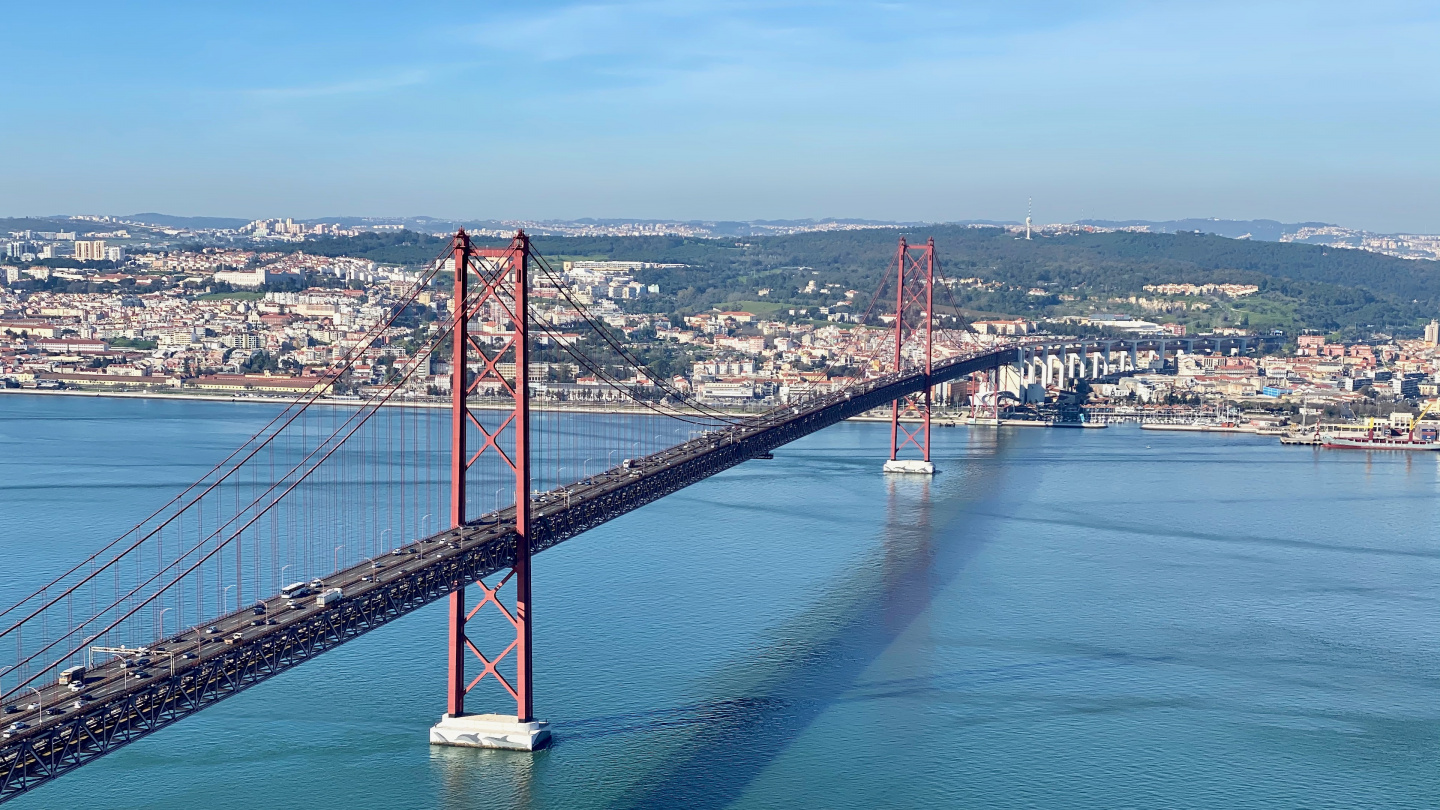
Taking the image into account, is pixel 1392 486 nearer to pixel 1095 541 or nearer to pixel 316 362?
pixel 1095 541

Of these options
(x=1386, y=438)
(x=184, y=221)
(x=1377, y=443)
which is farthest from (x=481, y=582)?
(x=184, y=221)

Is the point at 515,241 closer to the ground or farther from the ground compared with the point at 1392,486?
farther from the ground

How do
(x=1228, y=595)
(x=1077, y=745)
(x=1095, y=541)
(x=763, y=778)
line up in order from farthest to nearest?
1. (x=1095, y=541)
2. (x=1228, y=595)
3. (x=1077, y=745)
4. (x=763, y=778)

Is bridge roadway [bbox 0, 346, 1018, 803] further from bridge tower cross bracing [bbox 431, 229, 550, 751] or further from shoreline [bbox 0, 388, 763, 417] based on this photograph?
shoreline [bbox 0, 388, 763, 417]

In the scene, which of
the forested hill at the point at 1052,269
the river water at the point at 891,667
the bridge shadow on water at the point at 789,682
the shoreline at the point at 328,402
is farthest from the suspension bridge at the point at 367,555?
the forested hill at the point at 1052,269

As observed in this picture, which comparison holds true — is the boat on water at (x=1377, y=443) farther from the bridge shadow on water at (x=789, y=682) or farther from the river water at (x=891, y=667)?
the bridge shadow on water at (x=789, y=682)

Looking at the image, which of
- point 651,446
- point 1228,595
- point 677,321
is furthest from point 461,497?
point 677,321
